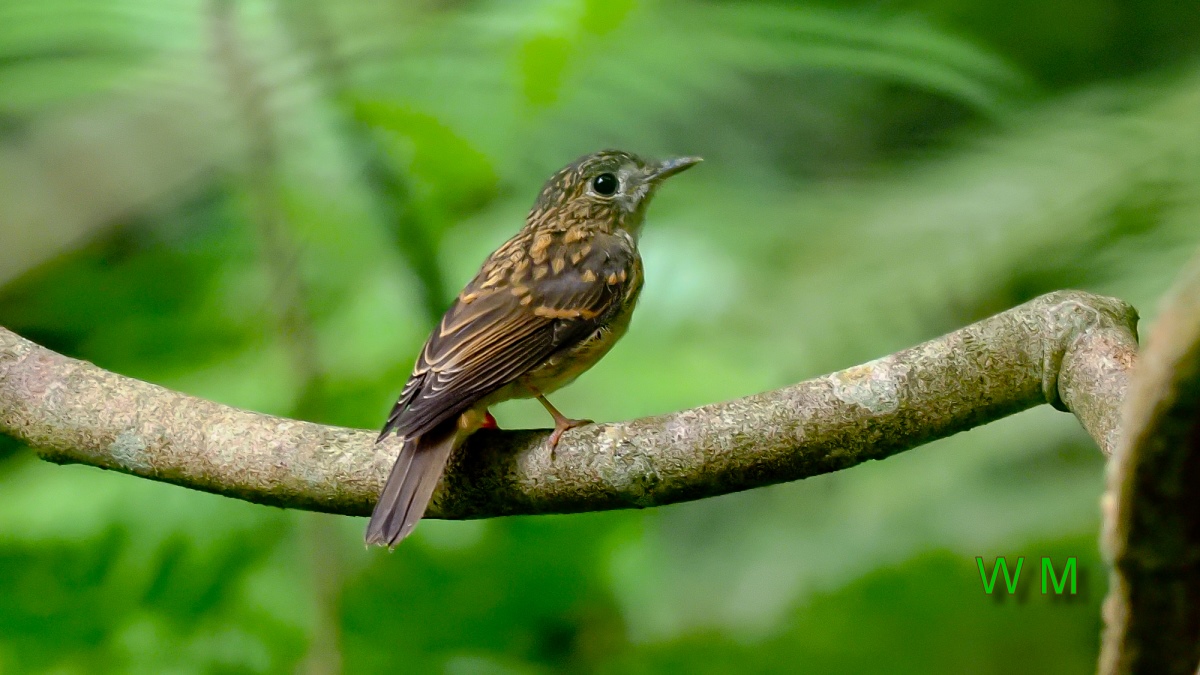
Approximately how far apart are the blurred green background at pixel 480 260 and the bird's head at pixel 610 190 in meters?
0.16

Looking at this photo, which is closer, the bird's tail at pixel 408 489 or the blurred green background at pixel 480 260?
the bird's tail at pixel 408 489

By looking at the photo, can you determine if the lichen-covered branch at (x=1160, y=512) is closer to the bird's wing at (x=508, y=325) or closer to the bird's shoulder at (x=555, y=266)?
the bird's wing at (x=508, y=325)

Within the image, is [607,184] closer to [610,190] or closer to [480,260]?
[610,190]

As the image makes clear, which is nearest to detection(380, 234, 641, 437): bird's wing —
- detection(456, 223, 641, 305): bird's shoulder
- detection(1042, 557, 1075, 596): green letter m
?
detection(456, 223, 641, 305): bird's shoulder

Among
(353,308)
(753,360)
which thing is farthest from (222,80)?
(753,360)

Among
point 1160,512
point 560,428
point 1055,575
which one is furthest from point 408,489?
point 1055,575

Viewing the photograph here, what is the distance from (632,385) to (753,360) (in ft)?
1.26

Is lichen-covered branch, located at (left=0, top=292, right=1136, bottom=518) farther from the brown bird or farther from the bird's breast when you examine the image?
the bird's breast

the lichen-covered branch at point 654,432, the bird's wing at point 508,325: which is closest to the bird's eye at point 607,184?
the bird's wing at point 508,325

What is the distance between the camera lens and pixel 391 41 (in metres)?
3.26

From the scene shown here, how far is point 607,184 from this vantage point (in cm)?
320

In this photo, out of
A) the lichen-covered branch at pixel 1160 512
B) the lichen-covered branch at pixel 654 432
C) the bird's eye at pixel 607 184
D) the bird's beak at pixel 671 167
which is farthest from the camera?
the bird's eye at pixel 607 184

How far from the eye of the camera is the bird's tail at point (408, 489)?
204 cm

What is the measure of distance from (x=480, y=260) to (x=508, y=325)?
945 millimetres
